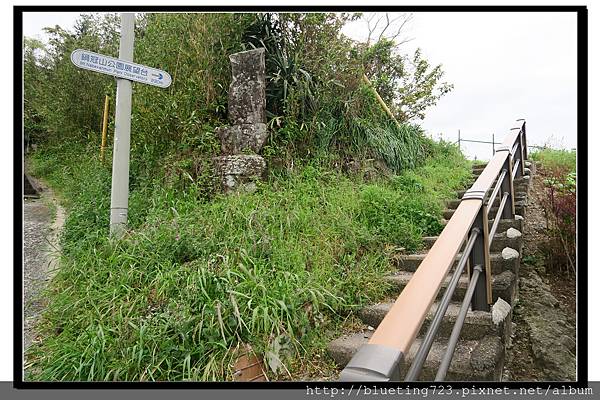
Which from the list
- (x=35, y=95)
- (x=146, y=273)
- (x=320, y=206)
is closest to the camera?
(x=146, y=273)

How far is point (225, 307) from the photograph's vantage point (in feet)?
5.31

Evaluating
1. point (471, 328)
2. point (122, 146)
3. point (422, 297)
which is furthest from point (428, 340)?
point (122, 146)

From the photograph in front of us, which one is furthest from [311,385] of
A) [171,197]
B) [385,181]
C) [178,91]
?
[178,91]

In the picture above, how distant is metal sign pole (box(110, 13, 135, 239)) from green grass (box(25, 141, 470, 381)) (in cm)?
13

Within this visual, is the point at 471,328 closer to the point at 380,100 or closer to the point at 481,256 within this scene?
the point at 481,256

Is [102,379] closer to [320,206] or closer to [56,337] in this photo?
[56,337]

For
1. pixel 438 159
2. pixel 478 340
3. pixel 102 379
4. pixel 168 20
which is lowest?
pixel 102 379

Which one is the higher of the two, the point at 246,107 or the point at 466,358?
the point at 246,107

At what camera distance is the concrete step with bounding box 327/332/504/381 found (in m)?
1.35

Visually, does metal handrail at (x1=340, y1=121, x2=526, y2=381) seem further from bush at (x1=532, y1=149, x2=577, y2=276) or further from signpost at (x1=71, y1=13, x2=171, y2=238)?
signpost at (x1=71, y1=13, x2=171, y2=238)

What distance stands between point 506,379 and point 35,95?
2834 millimetres

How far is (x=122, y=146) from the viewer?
85.4 inches

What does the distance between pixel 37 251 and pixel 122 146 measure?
0.75 meters

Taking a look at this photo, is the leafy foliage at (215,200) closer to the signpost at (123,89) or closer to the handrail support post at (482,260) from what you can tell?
the signpost at (123,89)
